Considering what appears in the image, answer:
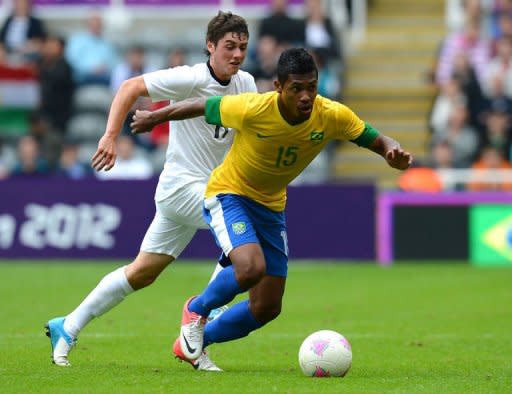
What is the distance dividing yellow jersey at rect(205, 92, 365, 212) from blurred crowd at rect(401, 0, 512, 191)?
10304mm

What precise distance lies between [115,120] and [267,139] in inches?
40.0

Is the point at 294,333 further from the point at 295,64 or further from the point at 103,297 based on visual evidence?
the point at 295,64

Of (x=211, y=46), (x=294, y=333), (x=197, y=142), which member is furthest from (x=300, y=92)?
(x=294, y=333)

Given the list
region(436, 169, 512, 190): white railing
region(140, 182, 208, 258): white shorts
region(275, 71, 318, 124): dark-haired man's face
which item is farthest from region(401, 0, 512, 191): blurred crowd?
region(275, 71, 318, 124): dark-haired man's face

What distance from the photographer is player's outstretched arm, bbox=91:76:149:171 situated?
28.2 feet

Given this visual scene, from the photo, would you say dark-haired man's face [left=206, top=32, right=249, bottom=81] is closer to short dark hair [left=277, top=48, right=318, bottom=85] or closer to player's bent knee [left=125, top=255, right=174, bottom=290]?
short dark hair [left=277, top=48, right=318, bottom=85]

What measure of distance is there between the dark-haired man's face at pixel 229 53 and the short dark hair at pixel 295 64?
73 cm

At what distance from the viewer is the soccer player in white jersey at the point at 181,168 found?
9.12 metres

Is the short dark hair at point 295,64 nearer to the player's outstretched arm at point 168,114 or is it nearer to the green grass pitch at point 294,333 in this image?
the player's outstretched arm at point 168,114

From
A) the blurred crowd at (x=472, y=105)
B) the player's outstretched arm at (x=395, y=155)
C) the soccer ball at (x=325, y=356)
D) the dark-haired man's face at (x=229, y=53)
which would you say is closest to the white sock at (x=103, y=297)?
the soccer ball at (x=325, y=356)

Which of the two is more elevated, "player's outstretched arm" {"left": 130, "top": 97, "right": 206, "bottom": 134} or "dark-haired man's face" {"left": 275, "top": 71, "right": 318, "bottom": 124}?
"dark-haired man's face" {"left": 275, "top": 71, "right": 318, "bottom": 124}

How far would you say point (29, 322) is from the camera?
12.2 m

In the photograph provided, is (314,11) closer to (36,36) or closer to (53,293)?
(36,36)

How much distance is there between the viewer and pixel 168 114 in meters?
8.42
